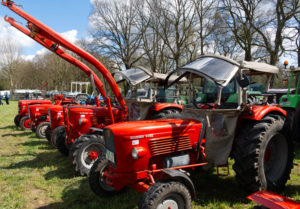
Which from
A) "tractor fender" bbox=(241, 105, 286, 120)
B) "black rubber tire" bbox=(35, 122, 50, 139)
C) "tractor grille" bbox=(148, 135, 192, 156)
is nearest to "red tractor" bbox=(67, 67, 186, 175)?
"tractor grille" bbox=(148, 135, 192, 156)

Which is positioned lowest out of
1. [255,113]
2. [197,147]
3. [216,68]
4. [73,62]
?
[197,147]

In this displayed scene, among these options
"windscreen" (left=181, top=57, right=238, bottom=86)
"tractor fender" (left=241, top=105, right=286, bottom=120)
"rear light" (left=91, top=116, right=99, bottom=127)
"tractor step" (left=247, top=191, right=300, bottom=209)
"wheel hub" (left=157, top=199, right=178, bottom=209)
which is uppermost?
"windscreen" (left=181, top=57, right=238, bottom=86)

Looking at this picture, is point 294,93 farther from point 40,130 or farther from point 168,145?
point 40,130

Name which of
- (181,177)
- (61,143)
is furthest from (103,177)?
(61,143)

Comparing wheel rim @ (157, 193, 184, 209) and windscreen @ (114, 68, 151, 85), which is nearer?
wheel rim @ (157, 193, 184, 209)

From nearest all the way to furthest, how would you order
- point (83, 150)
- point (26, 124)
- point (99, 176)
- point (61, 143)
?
1. point (99, 176)
2. point (83, 150)
3. point (61, 143)
4. point (26, 124)

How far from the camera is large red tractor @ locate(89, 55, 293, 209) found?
2812 mm

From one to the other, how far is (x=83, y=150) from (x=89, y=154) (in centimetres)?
17

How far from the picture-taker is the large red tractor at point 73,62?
176 inches

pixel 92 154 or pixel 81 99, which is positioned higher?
pixel 81 99

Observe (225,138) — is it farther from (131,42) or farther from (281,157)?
(131,42)

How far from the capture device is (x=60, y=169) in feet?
16.0

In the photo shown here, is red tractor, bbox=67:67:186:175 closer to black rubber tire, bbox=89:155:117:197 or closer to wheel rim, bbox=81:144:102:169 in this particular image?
wheel rim, bbox=81:144:102:169

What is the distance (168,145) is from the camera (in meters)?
3.03
